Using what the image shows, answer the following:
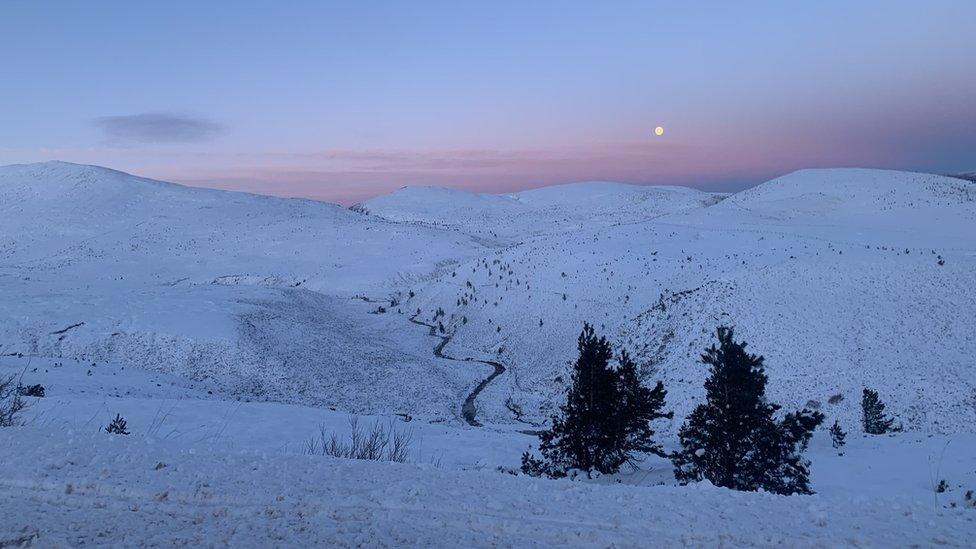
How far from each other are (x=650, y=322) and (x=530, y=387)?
264 inches

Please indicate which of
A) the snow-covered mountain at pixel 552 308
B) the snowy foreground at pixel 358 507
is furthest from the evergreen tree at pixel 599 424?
the snow-covered mountain at pixel 552 308

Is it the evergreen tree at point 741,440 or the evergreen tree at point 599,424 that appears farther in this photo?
the evergreen tree at point 599,424

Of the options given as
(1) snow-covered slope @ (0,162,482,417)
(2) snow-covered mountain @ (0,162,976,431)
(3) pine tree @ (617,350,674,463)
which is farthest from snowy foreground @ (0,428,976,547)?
(1) snow-covered slope @ (0,162,482,417)

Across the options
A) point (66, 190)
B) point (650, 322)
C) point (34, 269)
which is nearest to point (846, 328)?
point (650, 322)

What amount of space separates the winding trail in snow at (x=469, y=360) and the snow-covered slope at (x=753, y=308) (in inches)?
22.7

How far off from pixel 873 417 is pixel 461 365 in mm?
18146

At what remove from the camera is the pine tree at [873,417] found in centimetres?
1898

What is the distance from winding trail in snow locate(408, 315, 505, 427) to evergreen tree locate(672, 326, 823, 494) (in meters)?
11.5

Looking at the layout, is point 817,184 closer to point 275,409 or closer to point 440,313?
point 440,313

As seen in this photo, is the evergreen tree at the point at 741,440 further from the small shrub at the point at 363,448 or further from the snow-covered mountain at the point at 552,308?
the snow-covered mountain at the point at 552,308

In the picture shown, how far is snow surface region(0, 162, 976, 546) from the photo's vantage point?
6.25 meters

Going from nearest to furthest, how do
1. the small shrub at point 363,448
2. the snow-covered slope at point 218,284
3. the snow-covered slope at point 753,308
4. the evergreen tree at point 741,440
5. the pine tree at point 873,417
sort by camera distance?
the small shrub at point 363,448
the evergreen tree at point 741,440
the pine tree at point 873,417
the snow-covered slope at point 753,308
the snow-covered slope at point 218,284

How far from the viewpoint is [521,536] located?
5.99 m

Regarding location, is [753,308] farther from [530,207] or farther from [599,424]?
[530,207]
